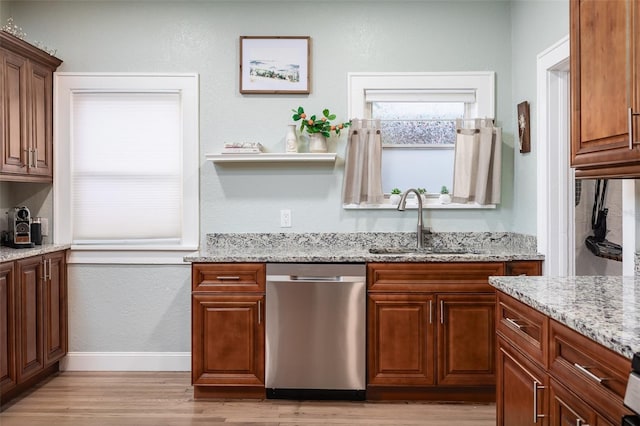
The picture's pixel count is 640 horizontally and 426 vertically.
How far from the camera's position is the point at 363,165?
364 centimetres

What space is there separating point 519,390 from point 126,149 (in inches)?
117

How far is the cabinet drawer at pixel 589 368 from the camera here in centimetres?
127

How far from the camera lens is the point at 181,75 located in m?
3.74

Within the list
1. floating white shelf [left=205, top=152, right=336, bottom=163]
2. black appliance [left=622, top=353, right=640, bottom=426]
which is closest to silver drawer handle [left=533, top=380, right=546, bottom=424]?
black appliance [left=622, top=353, right=640, bottom=426]

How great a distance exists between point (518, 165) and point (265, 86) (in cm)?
180

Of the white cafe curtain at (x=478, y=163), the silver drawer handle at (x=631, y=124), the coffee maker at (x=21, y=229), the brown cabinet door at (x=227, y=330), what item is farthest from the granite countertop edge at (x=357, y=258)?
the silver drawer handle at (x=631, y=124)

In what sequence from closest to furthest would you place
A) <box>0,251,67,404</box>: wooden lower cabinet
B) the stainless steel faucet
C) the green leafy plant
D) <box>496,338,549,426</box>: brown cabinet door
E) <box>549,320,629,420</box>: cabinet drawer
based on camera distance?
<box>549,320,629,420</box>: cabinet drawer < <box>496,338,549,426</box>: brown cabinet door < <box>0,251,67,404</box>: wooden lower cabinet < the stainless steel faucet < the green leafy plant

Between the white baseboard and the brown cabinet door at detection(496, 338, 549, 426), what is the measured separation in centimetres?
236

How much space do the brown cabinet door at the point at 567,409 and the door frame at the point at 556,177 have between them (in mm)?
1672

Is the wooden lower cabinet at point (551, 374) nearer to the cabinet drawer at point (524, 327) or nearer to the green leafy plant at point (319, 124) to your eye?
the cabinet drawer at point (524, 327)

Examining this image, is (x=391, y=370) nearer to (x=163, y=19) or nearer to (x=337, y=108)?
(x=337, y=108)

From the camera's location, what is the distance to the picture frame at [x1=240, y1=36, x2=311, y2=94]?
12.2 ft

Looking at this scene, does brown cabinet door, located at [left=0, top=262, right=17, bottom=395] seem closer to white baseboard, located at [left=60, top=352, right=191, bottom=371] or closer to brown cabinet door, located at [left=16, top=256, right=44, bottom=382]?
brown cabinet door, located at [left=16, top=256, right=44, bottom=382]

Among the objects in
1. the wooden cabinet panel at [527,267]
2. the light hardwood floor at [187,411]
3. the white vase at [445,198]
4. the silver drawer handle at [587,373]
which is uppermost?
the white vase at [445,198]
